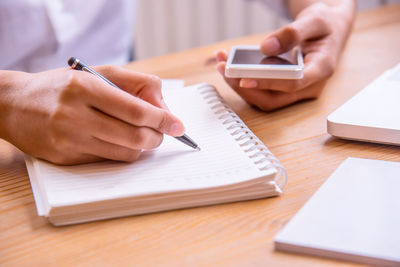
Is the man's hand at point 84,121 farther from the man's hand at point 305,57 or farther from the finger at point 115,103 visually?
the man's hand at point 305,57

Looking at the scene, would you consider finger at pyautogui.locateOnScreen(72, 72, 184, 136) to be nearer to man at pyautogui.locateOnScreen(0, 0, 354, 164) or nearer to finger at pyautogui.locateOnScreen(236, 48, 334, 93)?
man at pyautogui.locateOnScreen(0, 0, 354, 164)

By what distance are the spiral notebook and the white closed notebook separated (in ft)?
0.20

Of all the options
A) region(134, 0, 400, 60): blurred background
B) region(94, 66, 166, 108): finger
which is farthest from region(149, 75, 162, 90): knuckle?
region(134, 0, 400, 60): blurred background

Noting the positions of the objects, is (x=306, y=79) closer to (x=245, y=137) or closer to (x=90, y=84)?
(x=245, y=137)

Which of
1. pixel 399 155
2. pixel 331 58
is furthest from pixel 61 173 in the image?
pixel 331 58

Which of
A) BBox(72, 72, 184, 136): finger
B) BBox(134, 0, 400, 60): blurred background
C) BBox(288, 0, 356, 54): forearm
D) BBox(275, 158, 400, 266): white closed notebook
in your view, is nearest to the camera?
BBox(275, 158, 400, 266): white closed notebook

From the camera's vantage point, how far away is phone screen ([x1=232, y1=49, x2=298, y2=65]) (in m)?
0.68

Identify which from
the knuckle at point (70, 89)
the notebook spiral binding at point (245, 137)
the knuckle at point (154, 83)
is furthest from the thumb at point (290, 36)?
the knuckle at point (70, 89)

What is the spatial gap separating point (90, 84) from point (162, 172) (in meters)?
0.13

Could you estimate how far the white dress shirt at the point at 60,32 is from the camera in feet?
3.22

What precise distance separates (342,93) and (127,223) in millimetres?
473

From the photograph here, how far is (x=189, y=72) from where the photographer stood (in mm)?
908

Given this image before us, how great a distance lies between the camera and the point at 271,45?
0.72m

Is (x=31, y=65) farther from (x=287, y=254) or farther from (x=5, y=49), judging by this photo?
(x=287, y=254)
